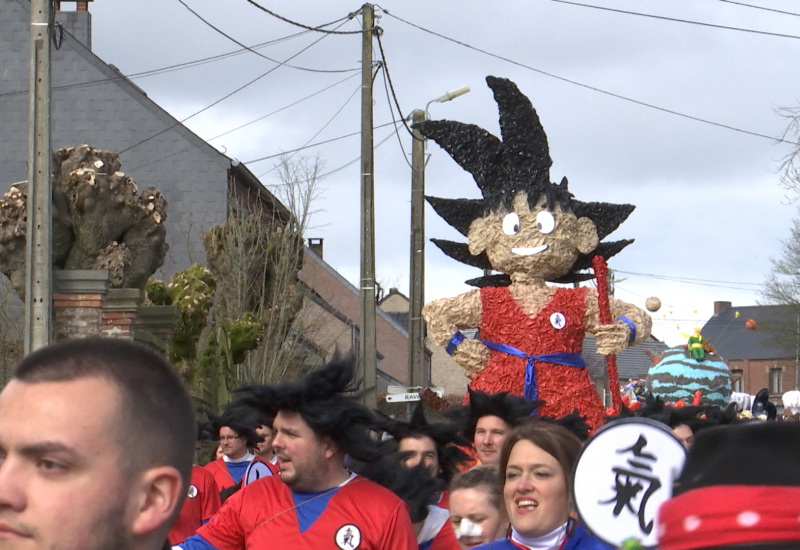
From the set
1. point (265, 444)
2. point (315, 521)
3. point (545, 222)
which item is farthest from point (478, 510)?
point (545, 222)

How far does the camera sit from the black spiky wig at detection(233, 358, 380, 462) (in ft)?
17.6

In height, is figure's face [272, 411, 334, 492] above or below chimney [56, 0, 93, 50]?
below

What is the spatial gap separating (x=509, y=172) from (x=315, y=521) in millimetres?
6067

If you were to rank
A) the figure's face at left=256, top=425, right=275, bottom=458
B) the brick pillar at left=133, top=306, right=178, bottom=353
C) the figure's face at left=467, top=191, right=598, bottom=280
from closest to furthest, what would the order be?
the figure's face at left=256, top=425, right=275, bottom=458
the figure's face at left=467, top=191, right=598, bottom=280
the brick pillar at left=133, top=306, right=178, bottom=353

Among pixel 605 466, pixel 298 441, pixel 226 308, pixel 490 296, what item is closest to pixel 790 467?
pixel 605 466

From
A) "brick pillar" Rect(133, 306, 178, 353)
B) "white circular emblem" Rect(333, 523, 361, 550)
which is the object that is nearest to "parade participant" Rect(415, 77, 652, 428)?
"white circular emblem" Rect(333, 523, 361, 550)

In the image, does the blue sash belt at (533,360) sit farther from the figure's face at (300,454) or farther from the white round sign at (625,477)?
the white round sign at (625,477)

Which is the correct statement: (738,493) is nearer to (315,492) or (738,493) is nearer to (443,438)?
(315,492)

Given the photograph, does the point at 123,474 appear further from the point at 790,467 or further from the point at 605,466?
the point at 605,466

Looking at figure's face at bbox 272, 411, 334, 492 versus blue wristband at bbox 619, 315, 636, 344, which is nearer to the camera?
figure's face at bbox 272, 411, 334, 492

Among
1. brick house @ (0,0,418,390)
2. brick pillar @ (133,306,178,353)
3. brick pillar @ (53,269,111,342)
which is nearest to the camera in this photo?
brick pillar @ (53,269,111,342)

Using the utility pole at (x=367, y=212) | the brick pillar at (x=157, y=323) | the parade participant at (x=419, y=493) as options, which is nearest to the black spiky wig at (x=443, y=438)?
the parade participant at (x=419, y=493)

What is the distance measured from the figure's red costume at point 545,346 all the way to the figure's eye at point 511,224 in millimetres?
502

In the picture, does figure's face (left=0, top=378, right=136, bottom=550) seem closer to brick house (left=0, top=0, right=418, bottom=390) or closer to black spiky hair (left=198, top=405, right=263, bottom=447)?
black spiky hair (left=198, top=405, right=263, bottom=447)
